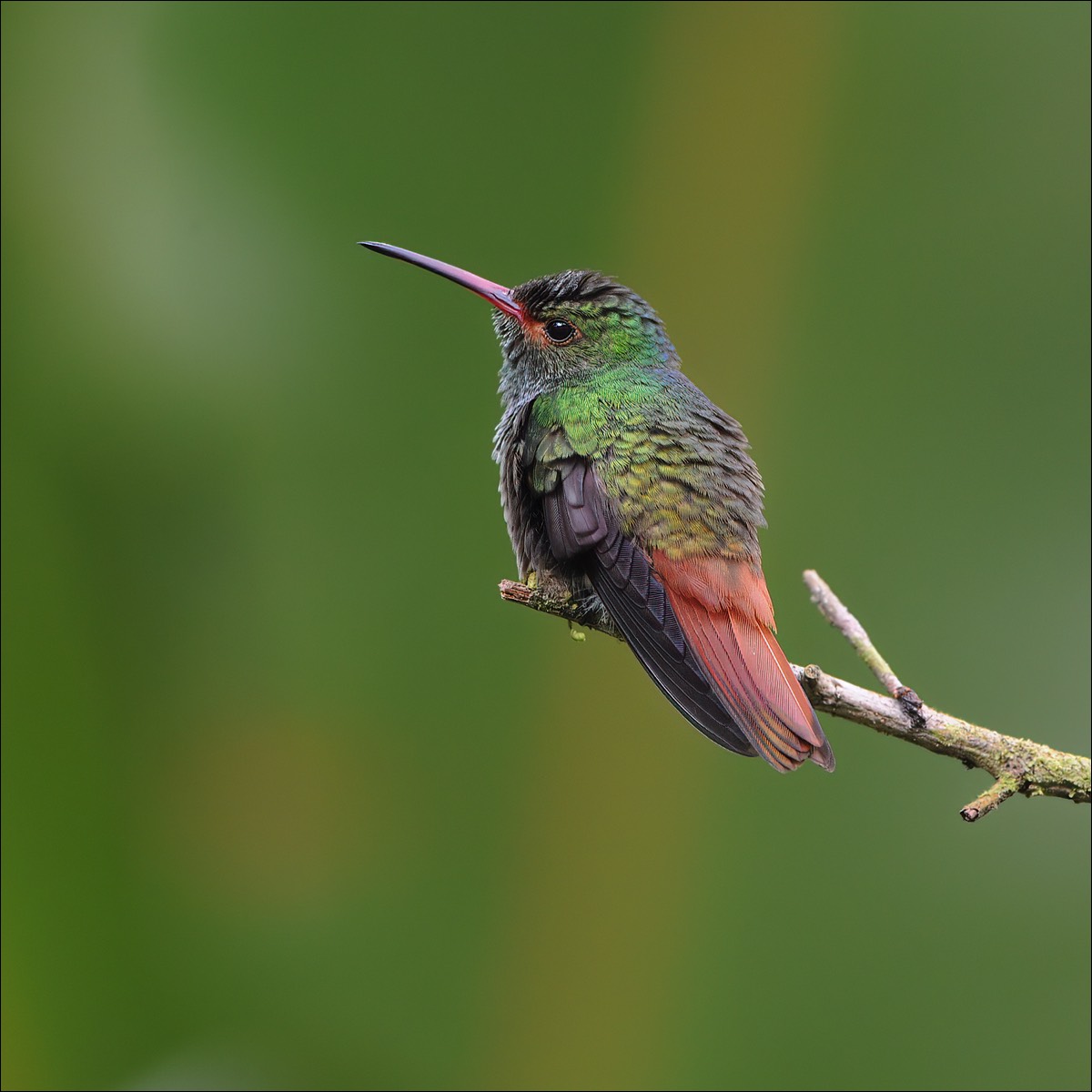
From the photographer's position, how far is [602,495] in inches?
78.0

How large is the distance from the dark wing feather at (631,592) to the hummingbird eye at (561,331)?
0.44 m

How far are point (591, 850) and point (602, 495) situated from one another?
4.38 feet

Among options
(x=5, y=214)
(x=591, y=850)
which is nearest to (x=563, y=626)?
(x=591, y=850)

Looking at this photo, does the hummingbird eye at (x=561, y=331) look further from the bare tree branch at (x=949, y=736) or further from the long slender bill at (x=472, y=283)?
the bare tree branch at (x=949, y=736)

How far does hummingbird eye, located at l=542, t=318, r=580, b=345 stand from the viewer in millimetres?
2389

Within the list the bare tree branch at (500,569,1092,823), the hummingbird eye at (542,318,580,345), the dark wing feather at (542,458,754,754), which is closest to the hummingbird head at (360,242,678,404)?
the hummingbird eye at (542,318,580,345)

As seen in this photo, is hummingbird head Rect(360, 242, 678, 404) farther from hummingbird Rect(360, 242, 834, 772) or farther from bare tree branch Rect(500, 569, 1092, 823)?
bare tree branch Rect(500, 569, 1092, 823)

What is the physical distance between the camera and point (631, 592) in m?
1.91

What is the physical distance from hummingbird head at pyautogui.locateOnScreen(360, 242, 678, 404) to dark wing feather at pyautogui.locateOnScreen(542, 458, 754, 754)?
0.41m

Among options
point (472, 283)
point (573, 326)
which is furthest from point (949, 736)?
point (472, 283)

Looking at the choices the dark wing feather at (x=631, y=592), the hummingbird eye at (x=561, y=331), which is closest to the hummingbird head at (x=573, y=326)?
the hummingbird eye at (x=561, y=331)

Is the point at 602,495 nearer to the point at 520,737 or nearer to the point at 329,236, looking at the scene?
the point at 520,737

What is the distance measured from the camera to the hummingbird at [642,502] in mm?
1800

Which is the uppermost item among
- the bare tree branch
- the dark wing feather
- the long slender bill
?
the long slender bill
